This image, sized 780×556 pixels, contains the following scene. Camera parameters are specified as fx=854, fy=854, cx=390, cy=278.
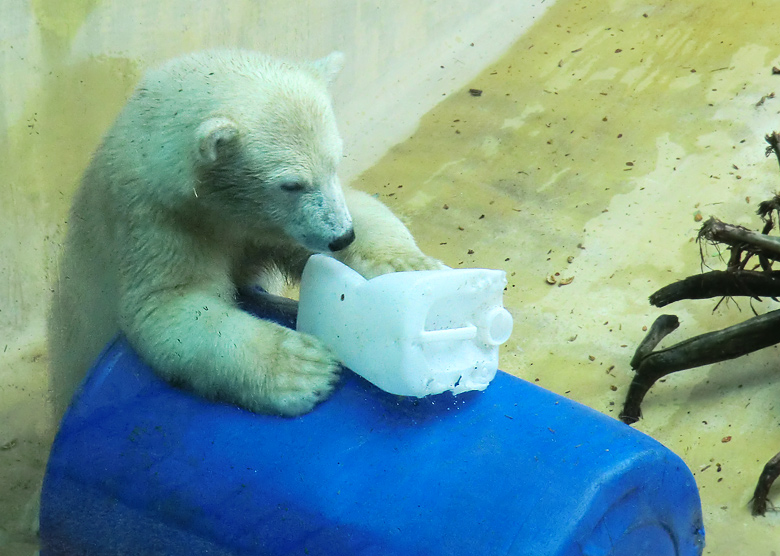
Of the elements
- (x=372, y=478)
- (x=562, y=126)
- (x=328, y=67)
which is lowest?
(x=562, y=126)

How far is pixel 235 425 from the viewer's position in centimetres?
139

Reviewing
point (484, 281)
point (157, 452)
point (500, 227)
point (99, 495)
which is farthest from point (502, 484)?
point (500, 227)

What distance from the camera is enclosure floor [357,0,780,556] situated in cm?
244

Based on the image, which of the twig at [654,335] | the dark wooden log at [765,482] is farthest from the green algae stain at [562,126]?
the dark wooden log at [765,482]

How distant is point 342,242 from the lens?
1.59 metres

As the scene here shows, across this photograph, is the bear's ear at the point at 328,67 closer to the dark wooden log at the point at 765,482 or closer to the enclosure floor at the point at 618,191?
the enclosure floor at the point at 618,191

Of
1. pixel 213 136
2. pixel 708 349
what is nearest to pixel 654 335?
pixel 708 349

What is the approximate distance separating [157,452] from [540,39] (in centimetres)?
340

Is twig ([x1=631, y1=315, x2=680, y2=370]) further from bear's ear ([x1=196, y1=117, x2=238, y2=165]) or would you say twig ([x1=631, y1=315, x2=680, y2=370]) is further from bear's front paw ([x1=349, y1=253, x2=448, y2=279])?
bear's ear ([x1=196, y1=117, x2=238, y2=165])

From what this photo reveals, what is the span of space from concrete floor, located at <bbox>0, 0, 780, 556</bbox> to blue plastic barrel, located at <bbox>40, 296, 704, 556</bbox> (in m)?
0.37

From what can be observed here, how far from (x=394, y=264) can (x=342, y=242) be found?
0.11 m

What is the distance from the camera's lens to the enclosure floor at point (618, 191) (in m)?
2.44

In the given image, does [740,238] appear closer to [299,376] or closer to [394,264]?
[394,264]

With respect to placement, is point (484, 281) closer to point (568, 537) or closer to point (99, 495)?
point (568, 537)
